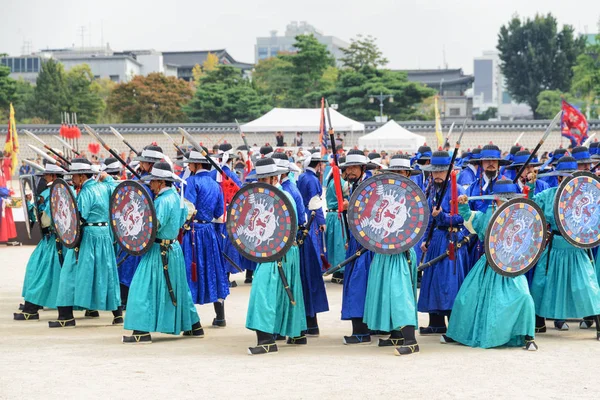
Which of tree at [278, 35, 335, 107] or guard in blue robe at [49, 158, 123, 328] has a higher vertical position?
tree at [278, 35, 335, 107]

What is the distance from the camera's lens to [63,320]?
31.6 feet

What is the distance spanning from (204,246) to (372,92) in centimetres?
3358

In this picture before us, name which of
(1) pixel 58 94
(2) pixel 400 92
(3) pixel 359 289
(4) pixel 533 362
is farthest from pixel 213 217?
(1) pixel 58 94

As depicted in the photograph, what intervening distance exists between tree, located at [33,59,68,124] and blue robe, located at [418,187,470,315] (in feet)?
144

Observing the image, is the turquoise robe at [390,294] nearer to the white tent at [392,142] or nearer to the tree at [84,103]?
the white tent at [392,142]

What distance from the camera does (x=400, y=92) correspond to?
43.1 metres

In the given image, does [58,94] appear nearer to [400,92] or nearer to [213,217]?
[400,92]

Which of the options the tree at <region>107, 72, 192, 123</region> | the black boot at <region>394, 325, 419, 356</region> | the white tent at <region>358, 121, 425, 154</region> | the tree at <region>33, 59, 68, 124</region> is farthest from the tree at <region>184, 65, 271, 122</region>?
the black boot at <region>394, 325, 419, 356</region>

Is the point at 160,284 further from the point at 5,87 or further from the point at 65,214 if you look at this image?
the point at 5,87

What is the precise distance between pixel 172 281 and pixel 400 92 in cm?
3544

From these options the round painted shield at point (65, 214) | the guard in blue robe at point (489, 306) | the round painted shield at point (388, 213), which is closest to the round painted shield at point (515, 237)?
the guard in blue robe at point (489, 306)

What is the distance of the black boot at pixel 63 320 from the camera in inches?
378

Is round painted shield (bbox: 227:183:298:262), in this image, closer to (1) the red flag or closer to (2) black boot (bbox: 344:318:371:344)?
(2) black boot (bbox: 344:318:371:344)

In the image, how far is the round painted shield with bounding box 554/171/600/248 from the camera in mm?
8539
